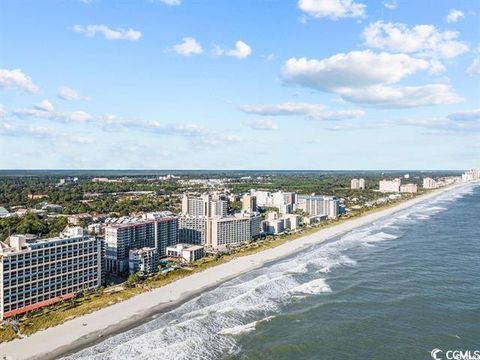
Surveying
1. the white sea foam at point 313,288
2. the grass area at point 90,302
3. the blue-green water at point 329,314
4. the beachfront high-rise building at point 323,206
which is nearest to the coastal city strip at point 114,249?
the grass area at point 90,302

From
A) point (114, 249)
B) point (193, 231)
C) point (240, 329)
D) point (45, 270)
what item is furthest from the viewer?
point (193, 231)

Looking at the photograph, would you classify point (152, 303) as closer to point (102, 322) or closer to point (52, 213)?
point (102, 322)

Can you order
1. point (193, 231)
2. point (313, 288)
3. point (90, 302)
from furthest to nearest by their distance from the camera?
point (193, 231) < point (313, 288) < point (90, 302)

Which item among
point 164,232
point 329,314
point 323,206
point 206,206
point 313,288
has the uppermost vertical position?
point 206,206

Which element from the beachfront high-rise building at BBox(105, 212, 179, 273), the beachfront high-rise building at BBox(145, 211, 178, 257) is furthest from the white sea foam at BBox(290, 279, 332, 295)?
the beachfront high-rise building at BBox(145, 211, 178, 257)

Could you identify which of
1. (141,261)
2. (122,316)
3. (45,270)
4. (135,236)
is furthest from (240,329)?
(135,236)

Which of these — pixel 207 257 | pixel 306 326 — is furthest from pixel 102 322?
pixel 207 257

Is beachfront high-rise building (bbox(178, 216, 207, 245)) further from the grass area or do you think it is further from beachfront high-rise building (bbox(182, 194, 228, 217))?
beachfront high-rise building (bbox(182, 194, 228, 217))

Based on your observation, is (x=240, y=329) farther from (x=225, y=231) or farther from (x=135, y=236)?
(x=225, y=231)
